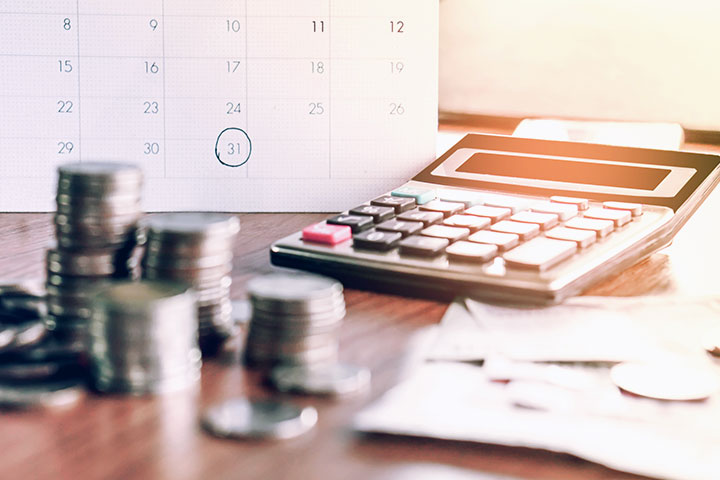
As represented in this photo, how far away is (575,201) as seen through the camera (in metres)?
0.83

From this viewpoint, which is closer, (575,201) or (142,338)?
(142,338)

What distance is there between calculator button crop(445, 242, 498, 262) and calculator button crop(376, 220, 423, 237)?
47mm

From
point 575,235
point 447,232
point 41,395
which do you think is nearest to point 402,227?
point 447,232

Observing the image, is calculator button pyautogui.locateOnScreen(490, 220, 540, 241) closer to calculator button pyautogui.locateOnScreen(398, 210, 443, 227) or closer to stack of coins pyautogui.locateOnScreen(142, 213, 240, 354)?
calculator button pyautogui.locateOnScreen(398, 210, 443, 227)

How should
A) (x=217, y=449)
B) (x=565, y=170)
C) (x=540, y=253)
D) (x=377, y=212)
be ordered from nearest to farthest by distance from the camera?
(x=217, y=449)
(x=540, y=253)
(x=377, y=212)
(x=565, y=170)

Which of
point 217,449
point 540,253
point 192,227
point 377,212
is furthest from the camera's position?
point 377,212

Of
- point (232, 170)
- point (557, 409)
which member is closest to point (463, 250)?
point (557, 409)

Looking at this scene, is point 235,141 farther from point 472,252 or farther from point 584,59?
point 584,59

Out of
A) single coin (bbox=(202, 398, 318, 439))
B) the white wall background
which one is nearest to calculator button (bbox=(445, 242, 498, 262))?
single coin (bbox=(202, 398, 318, 439))

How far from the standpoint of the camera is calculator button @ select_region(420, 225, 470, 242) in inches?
28.0

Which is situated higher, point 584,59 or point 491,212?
point 584,59

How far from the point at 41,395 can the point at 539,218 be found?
45 centimetres

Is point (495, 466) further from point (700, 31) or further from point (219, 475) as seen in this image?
point (700, 31)

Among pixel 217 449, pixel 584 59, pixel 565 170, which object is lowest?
pixel 217 449
